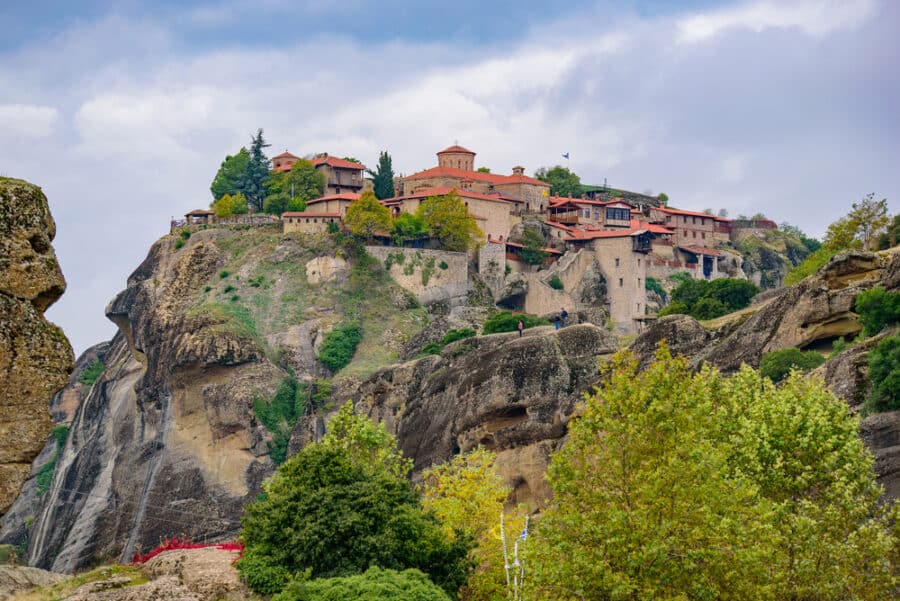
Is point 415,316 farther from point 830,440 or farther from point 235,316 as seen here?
point 830,440

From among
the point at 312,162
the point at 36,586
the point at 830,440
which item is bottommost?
the point at 36,586

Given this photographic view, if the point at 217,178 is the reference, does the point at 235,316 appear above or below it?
below

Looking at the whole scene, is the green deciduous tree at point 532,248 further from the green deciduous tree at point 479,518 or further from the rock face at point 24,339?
the rock face at point 24,339

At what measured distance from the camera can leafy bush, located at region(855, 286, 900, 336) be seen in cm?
5750

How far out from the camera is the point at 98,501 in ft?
378

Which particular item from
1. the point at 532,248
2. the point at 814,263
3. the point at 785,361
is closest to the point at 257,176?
the point at 532,248

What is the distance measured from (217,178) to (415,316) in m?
36.6

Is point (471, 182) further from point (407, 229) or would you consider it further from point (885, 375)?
point (885, 375)

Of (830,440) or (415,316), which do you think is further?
(415,316)

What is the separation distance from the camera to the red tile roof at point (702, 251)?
140050 mm

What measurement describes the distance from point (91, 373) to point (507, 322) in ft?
181

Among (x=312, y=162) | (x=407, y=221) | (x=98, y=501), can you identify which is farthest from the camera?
(x=312, y=162)

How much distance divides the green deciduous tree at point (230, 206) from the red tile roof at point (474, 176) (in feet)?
56.6

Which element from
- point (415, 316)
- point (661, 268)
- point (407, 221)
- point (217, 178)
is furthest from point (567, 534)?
point (217, 178)
